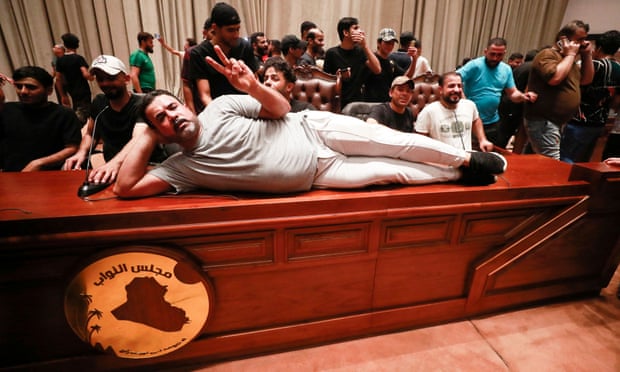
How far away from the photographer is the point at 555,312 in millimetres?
1755

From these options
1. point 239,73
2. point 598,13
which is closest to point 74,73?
point 239,73

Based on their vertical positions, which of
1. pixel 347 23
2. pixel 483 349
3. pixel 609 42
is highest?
pixel 347 23

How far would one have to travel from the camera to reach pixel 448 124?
2.08m

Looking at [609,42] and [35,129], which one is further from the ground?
[609,42]

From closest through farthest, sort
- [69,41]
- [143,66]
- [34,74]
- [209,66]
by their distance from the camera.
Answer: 1. [34,74]
2. [209,66]
3. [69,41]
4. [143,66]

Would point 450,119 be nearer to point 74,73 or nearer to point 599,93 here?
point 599,93

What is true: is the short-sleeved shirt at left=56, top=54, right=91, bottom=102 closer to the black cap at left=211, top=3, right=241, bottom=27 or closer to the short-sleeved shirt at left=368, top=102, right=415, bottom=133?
the black cap at left=211, top=3, right=241, bottom=27

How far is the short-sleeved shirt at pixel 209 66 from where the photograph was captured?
84.2 inches

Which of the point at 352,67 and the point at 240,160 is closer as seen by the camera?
the point at 240,160

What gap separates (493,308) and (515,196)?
26.0 inches

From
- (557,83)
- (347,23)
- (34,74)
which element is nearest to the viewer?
(34,74)

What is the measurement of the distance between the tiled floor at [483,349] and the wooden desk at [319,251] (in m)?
0.06

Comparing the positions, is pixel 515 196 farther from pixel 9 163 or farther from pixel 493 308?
pixel 9 163

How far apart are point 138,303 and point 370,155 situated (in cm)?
116
